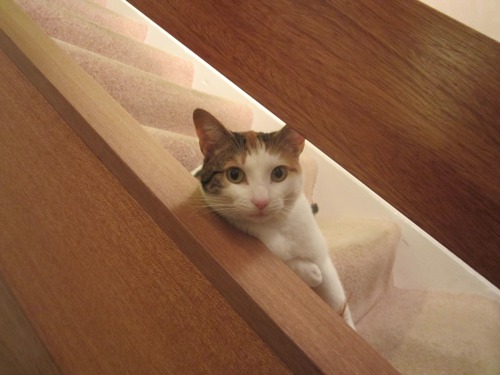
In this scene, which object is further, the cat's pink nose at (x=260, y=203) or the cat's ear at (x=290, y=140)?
the cat's ear at (x=290, y=140)

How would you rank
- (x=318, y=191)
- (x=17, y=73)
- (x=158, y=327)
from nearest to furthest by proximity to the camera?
1. (x=158, y=327)
2. (x=17, y=73)
3. (x=318, y=191)

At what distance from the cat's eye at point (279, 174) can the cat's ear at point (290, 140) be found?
0.06 metres

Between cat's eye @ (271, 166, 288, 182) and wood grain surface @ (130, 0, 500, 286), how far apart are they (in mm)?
333

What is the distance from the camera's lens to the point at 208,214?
2.24 ft

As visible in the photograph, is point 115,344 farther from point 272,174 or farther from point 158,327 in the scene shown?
point 272,174

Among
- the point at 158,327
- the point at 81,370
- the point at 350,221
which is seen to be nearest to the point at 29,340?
the point at 81,370

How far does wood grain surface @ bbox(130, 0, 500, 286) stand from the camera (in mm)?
379

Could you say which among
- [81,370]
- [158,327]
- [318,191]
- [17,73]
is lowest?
[318,191]

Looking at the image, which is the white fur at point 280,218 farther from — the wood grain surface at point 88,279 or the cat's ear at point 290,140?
the wood grain surface at point 88,279

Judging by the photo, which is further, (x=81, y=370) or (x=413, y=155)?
(x=81, y=370)

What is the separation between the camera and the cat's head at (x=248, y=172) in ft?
2.46

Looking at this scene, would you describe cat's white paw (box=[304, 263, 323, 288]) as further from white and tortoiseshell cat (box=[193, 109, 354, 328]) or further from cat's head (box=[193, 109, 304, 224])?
cat's head (box=[193, 109, 304, 224])

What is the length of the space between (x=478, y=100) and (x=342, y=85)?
0.48ft

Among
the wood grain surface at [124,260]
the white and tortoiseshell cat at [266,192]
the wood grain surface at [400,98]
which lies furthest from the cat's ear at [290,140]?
the wood grain surface at [400,98]
